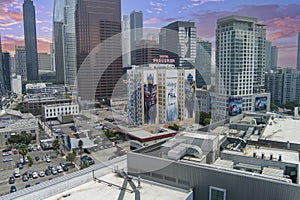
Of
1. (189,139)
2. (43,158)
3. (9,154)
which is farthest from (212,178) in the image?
(9,154)

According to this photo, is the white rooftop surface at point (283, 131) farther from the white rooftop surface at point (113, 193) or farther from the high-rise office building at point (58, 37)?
the high-rise office building at point (58, 37)

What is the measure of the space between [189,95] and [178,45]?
75 centimetres

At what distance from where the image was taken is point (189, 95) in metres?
3.07

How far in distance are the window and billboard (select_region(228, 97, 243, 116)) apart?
10.8 m

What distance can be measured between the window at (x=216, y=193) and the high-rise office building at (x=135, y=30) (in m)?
2.02

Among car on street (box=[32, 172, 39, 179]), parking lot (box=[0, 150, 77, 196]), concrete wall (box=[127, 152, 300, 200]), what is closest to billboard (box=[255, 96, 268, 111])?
parking lot (box=[0, 150, 77, 196])

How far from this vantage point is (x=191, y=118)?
282cm

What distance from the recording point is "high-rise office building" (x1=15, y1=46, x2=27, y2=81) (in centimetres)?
3384

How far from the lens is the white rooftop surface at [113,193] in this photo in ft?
9.95

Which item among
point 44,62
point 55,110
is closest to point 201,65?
point 55,110

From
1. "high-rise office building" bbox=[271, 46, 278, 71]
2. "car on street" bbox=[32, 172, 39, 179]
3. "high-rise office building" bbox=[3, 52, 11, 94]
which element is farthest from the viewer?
"high-rise office building" bbox=[3, 52, 11, 94]

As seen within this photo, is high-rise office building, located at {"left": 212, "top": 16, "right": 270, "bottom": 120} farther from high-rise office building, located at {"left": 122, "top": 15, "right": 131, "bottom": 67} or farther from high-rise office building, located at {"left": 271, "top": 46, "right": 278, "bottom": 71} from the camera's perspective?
high-rise office building, located at {"left": 122, "top": 15, "right": 131, "bottom": 67}

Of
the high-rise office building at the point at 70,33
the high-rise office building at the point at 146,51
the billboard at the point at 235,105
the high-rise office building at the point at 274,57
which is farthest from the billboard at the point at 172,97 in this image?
the high-rise office building at the point at 274,57

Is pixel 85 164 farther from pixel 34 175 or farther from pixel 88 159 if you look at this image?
pixel 34 175
